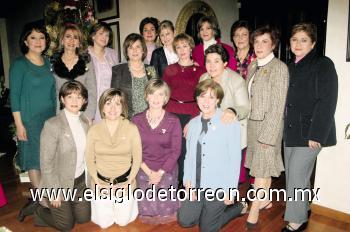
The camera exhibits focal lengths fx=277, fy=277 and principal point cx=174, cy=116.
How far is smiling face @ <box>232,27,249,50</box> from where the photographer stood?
2955mm

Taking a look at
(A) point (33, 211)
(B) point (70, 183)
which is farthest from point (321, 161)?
(A) point (33, 211)

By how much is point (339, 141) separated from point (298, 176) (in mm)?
604

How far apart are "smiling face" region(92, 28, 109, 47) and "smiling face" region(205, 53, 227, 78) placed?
3.82ft

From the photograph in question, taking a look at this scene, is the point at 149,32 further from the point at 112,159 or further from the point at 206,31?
the point at 112,159

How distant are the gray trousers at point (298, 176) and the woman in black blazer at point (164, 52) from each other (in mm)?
1512

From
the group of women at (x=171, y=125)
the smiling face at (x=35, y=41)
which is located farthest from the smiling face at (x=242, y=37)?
the smiling face at (x=35, y=41)

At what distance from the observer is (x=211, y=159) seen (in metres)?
2.21

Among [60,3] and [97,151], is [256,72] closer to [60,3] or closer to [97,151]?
[97,151]

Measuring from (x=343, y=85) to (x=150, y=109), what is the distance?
5.60 ft

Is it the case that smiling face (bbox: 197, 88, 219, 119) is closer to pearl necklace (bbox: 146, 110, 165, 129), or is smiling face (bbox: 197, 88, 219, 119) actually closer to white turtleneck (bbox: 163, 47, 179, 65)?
pearl necklace (bbox: 146, 110, 165, 129)

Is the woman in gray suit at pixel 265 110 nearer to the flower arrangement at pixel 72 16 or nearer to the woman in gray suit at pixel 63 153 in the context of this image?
the woman in gray suit at pixel 63 153

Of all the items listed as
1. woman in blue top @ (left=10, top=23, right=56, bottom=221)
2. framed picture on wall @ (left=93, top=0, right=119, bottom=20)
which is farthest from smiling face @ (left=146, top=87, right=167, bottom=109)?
framed picture on wall @ (left=93, top=0, right=119, bottom=20)

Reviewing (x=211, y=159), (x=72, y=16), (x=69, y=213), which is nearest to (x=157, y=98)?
(x=211, y=159)

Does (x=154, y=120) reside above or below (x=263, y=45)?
below
